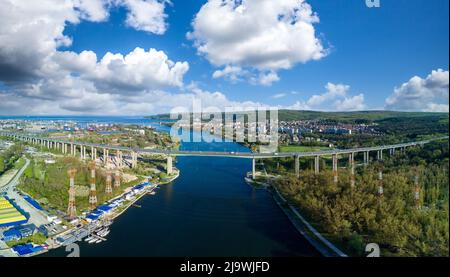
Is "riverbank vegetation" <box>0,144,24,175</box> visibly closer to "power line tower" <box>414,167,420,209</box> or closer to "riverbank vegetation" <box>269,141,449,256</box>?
"riverbank vegetation" <box>269,141,449,256</box>

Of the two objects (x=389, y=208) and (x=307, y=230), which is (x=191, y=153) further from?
(x=389, y=208)

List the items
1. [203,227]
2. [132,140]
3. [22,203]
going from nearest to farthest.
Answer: [203,227] → [22,203] → [132,140]

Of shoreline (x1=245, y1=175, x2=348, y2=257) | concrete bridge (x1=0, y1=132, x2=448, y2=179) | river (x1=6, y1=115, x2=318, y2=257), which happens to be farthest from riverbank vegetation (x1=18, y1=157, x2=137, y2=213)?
shoreline (x1=245, y1=175, x2=348, y2=257)

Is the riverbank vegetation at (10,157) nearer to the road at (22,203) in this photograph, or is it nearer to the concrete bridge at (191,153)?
the road at (22,203)

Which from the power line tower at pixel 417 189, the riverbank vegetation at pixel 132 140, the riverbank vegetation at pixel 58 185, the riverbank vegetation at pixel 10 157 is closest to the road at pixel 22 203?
the riverbank vegetation at pixel 58 185

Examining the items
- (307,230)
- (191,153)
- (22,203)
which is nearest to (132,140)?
(191,153)
